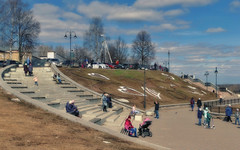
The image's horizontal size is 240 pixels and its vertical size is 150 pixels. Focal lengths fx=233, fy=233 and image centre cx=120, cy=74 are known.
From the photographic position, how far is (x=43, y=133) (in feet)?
32.9

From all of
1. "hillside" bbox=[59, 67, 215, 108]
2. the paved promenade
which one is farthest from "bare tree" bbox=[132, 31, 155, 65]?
the paved promenade

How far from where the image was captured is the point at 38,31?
46.7m

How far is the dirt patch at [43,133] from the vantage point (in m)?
8.59

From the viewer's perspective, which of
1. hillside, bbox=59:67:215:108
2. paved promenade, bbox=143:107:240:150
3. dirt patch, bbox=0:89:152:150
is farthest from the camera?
hillside, bbox=59:67:215:108

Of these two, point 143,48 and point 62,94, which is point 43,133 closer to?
point 62,94

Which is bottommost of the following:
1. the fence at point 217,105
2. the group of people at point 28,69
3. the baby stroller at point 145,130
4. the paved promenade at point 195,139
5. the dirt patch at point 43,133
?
the fence at point 217,105

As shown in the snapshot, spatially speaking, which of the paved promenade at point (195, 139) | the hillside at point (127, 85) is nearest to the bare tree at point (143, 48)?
the hillside at point (127, 85)

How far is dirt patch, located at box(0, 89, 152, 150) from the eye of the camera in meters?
8.59

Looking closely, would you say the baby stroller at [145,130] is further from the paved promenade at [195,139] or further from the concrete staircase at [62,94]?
the concrete staircase at [62,94]

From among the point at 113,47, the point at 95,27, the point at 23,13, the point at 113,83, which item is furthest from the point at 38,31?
the point at 113,47

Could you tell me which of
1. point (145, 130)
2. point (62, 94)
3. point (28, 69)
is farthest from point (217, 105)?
point (28, 69)

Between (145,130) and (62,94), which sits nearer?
(145,130)

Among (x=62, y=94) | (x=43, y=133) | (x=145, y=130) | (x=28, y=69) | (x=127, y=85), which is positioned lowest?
(x=145, y=130)

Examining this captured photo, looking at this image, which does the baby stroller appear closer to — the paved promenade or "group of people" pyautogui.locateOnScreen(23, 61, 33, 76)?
the paved promenade
